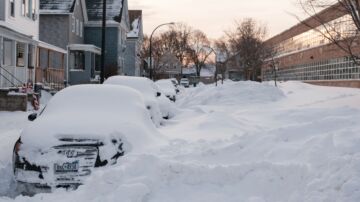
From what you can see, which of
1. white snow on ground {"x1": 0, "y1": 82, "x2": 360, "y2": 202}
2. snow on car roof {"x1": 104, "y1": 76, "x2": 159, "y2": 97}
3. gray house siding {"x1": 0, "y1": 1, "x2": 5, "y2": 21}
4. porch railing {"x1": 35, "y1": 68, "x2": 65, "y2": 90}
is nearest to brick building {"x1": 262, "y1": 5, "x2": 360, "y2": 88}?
porch railing {"x1": 35, "y1": 68, "x2": 65, "y2": 90}

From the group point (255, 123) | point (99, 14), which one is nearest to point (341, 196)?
point (255, 123)

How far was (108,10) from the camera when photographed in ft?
168

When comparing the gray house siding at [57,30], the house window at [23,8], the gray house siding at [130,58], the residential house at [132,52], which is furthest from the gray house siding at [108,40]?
the house window at [23,8]

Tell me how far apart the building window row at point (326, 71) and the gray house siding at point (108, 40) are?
68.1 ft

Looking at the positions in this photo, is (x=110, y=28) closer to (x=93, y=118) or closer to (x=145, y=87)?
(x=145, y=87)

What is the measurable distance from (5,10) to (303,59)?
160ft

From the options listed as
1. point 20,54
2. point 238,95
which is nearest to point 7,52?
point 20,54

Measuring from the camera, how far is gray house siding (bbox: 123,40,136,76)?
63375 mm

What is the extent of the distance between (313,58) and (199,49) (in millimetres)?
63167

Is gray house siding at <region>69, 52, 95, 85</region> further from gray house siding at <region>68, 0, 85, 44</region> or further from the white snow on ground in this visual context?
the white snow on ground

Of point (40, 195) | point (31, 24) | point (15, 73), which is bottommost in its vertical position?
point (40, 195)

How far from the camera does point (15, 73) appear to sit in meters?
26.3

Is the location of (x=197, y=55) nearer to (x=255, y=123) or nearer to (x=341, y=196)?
(x=255, y=123)

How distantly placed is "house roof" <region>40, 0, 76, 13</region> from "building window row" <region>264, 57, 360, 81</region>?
71.7 ft
